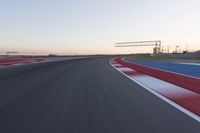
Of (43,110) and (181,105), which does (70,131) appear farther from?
(181,105)

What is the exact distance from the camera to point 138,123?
5203 millimetres

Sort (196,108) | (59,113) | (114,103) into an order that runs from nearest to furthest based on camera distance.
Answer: (59,113) < (196,108) < (114,103)

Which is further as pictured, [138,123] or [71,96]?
[71,96]

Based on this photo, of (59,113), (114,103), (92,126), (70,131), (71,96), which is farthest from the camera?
(71,96)

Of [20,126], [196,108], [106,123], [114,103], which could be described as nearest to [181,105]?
[196,108]

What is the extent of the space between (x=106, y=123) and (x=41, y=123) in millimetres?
1226

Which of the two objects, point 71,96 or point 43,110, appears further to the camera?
point 71,96

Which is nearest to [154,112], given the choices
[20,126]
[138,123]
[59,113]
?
[138,123]

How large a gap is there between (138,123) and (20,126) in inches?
86.2

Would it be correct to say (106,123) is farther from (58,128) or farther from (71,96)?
(71,96)

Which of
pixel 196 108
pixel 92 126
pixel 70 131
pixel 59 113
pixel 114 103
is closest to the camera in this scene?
pixel 70 131

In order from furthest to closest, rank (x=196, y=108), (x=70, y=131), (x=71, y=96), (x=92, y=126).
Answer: (x=71, y=96) → (x=196, y=108) → (x=92, y=126) → (x=70, y=131)

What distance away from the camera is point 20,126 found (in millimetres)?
4926

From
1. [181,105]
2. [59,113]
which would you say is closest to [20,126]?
[59,113]
